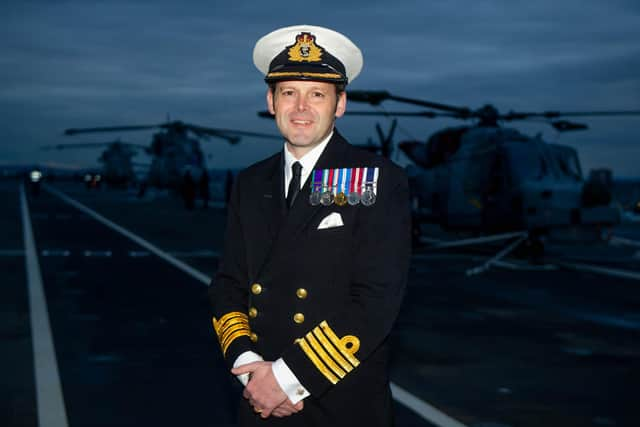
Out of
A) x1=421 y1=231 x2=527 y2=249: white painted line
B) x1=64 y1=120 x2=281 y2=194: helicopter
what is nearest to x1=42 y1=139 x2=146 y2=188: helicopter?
x1=64 y1=120 x2=281 y2=194: helicopter

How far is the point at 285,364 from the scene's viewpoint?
2758mm

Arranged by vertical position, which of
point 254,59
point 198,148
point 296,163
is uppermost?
point 254,59

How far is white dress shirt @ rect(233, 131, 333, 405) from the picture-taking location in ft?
8.98

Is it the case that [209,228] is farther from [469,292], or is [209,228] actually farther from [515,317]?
[515,317]

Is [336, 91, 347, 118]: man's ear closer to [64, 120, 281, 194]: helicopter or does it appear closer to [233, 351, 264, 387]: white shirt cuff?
[233, 351, 264, 387]: white shirt cuff

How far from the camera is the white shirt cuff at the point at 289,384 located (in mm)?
2734

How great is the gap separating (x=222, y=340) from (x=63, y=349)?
20.1ft

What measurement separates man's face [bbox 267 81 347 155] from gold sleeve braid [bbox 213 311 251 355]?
0.63 metres

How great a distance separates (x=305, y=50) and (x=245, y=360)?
1.08 m

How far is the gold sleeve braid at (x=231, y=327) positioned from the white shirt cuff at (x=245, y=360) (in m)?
0.09

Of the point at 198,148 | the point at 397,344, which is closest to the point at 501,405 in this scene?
the point at 397,344

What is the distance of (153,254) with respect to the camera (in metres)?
19.1

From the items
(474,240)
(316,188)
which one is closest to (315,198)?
(316,188)

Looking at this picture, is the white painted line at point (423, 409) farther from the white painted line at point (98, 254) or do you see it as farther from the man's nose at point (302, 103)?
the white painted line at point (98, 254)
